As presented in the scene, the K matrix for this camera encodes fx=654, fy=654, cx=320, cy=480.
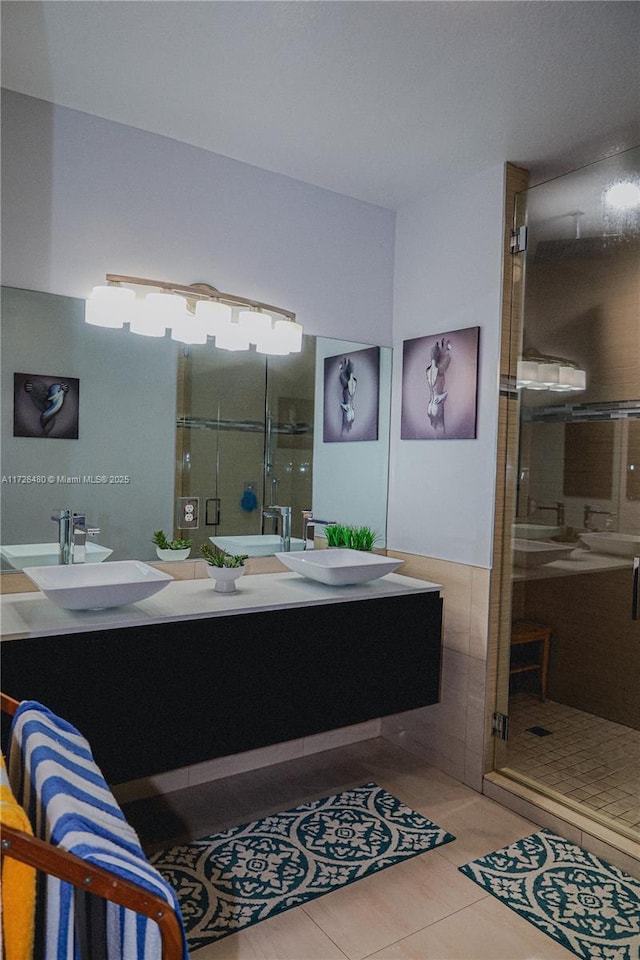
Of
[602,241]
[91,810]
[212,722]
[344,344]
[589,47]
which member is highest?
[589,47]

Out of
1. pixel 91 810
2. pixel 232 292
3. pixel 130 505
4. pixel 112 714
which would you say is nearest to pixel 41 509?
pixel 130 505

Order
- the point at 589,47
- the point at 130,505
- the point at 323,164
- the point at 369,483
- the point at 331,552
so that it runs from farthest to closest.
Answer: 1. the point at 369,483
2. the point at 331,552
3. the point at 323,164
4. the point at 130,505
5. the point at 589,47

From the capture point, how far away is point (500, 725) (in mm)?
2773

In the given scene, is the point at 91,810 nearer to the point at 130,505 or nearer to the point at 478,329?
the point at 130,505

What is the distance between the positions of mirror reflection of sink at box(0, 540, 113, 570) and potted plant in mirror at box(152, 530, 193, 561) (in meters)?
0.26

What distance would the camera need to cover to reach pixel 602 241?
8.09ft

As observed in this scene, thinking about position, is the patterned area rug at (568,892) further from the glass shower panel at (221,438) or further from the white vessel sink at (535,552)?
the glass shower panel at (221,438)

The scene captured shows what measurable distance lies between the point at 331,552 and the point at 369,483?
0.46m

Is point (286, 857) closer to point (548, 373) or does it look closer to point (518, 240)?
point (548, 373)

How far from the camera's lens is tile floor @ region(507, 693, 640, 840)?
2.48m

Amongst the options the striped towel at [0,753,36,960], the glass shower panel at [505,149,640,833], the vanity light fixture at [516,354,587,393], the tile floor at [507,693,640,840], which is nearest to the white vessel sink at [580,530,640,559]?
the glass shower panel at [505,149,640,833]

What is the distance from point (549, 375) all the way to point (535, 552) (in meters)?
0.73

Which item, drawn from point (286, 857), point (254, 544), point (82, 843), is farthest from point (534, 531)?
point (82, 843)

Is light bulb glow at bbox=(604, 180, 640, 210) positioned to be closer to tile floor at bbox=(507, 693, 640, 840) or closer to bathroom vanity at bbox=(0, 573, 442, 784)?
bathroom vanity at bbox=(0, 573, 442, 784)
